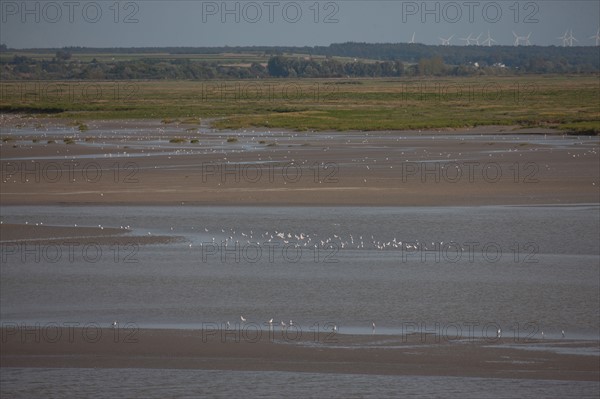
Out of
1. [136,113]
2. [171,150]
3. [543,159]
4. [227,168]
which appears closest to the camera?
[227,168]

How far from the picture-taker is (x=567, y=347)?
366 inches

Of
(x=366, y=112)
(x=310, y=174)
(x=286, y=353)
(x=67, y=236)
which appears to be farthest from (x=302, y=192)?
(x=366, y=112)

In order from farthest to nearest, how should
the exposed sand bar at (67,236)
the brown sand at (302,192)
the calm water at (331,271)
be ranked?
the exposed sand bar at (67,236) < the calm water at (331,271) < the brown sand at (302,192)

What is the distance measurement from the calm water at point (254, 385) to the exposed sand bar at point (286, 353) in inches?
7.1

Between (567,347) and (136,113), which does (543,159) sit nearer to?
(567,347)

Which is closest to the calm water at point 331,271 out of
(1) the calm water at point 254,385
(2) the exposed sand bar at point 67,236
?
(2) the exposed sand bar at point 67,236

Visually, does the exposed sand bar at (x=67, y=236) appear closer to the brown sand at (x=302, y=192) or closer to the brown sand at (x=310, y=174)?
the brown sand at (x=302, y=192)

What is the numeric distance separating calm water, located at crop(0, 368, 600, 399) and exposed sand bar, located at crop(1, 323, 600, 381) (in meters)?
0.18

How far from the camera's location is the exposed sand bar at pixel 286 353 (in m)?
8.75

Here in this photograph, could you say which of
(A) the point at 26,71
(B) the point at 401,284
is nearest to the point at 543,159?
(B) the point at 401,284

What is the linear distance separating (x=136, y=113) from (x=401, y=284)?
5674 cm

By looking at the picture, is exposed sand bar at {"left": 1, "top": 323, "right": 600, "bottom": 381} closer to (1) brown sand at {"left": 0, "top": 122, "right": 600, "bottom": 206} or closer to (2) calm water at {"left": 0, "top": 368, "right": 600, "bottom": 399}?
(2) calm water at {"left": 0, "top": 368, "right": 600, "bottom": 399}

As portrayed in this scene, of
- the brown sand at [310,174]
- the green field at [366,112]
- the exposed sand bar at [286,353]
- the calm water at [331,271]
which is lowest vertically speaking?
the exposed sand bar at [286,353]

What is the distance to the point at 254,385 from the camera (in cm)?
834
